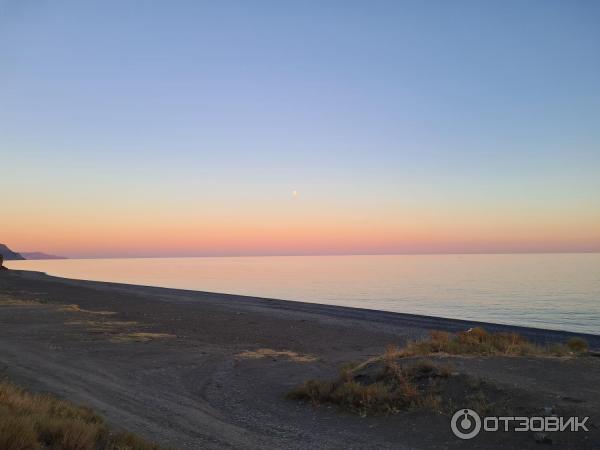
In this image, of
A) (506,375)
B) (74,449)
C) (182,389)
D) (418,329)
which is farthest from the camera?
(418,329)

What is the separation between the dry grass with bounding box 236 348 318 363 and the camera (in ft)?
64.0

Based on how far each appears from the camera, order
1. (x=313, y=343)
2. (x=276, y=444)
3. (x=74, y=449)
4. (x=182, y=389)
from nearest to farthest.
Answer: (x=74, y=449) < (x=276, y=444) < (x=182, y=389) < (x=313, y=343)

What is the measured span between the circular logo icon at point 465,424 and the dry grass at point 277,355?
9.25 meters

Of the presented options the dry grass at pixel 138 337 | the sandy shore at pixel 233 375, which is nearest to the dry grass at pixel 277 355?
A: the sandy shore at pixel 233 375

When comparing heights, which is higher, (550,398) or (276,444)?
(550,398)

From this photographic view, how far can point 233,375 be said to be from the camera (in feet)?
53.2

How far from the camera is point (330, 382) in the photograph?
13172mm

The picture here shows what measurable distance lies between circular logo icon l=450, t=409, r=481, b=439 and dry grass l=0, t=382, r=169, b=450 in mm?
5731

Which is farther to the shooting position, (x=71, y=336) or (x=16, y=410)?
(x=71, y=336)

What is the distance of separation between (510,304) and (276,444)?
4386 cm

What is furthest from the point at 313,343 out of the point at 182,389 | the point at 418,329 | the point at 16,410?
the point at 16,410

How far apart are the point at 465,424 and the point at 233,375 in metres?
8.40

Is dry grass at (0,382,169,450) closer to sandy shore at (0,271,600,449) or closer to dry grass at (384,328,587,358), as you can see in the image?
sandy shore at (0,271,600,449)

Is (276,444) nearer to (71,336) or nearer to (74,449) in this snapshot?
(74,449)
